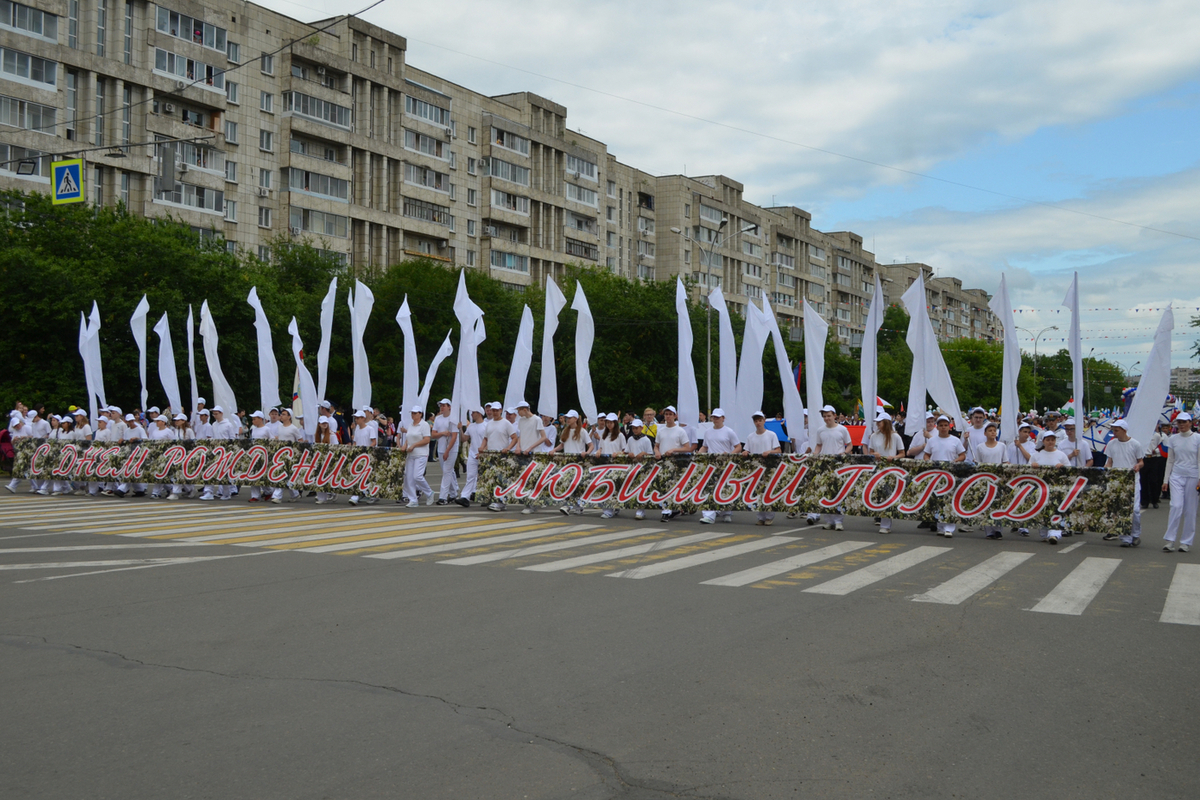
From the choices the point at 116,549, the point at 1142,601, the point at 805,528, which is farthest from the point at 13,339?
the point at 1142,601

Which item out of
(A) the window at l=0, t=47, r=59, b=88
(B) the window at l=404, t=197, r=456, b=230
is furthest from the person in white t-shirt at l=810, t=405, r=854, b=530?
(B) the window at l=404, t=197, r=456, b=230

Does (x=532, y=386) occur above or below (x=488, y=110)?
below

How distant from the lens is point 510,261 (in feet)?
252

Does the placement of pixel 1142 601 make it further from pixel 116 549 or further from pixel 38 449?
pixel 38 449

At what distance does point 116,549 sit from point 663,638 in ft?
26.1

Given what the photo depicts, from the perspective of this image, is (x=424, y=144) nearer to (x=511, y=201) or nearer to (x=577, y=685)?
(x=511, y=201)

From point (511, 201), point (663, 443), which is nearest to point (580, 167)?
point (511, 201)

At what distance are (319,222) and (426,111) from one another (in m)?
12.7

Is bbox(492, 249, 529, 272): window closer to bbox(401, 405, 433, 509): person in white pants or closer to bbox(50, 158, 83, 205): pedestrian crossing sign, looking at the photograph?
bbox(50, 158, 83, 205): pedestrian crossing sign

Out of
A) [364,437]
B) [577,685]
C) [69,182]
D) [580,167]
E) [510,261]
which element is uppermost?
[580,167]

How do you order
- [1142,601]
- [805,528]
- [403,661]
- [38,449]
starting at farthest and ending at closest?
[38,449], [805,528], [1142,601], [403,661]

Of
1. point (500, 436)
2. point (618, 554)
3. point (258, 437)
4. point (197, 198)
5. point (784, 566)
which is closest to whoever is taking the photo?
point (784, 566)

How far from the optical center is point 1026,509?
14.5 meters

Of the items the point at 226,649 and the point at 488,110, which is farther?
the point at 488,110
